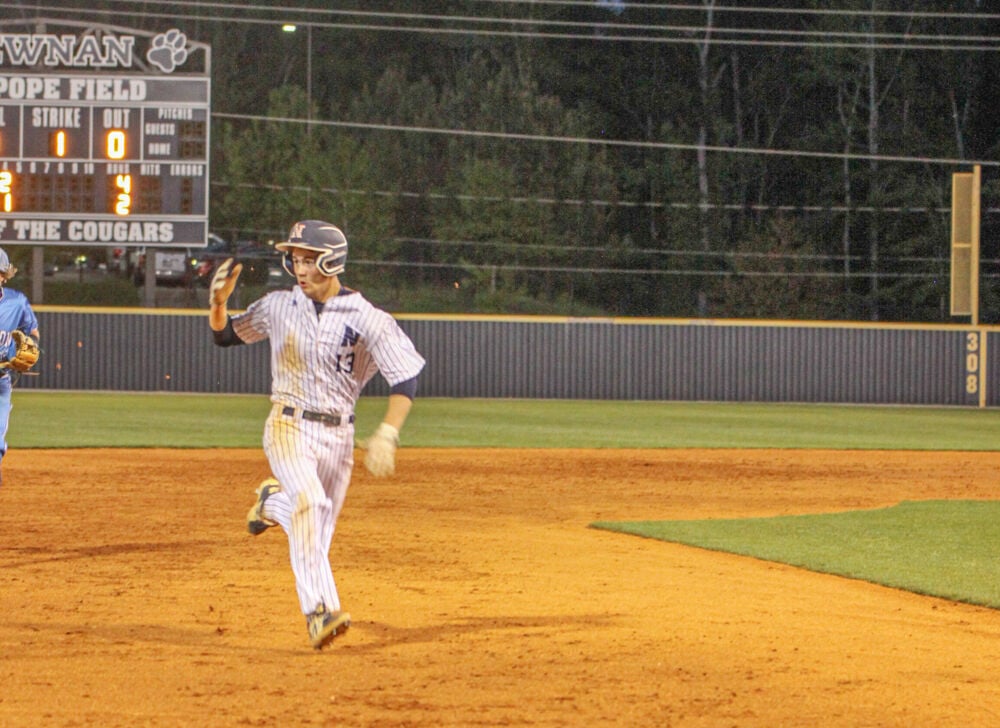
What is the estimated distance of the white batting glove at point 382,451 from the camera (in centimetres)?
567

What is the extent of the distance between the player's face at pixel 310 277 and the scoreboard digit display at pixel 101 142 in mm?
17599

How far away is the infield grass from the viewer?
8.20 metres

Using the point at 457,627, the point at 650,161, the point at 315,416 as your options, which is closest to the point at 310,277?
the point at 315,416

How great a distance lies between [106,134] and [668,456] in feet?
37.8

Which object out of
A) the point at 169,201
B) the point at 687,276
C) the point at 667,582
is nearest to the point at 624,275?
the point at 687,276

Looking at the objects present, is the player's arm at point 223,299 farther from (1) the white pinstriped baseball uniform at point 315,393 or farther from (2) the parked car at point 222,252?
(2) the parked car at point 222,252

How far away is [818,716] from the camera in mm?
4918

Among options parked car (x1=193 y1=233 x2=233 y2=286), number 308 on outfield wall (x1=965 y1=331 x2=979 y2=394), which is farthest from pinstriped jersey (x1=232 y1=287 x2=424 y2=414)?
parked car (x1=193 y1=233 x2=233 y2=286)

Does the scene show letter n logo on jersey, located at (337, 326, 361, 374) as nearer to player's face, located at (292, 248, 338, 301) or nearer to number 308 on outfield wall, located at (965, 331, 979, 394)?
player's face, located at (292, 248, 338, 301)

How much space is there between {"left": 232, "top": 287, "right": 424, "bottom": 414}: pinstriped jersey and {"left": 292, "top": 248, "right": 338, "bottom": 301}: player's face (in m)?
0.04

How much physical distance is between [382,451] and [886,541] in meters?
5.34

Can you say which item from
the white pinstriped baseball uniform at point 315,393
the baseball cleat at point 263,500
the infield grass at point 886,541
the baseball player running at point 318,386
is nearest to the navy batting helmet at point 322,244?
the baseball player running at point 318,386

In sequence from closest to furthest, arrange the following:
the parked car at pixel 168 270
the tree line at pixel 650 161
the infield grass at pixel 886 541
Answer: the infield grass at pixel 886 541 < the tree line at pixel 650 161 < the parked car at pixel 168 270

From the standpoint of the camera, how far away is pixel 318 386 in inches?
229
